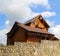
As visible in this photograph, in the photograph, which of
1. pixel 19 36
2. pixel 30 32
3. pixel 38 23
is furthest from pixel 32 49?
pixel 38 23

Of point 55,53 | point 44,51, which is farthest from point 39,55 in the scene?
point 55,53

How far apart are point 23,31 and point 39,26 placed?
5375 millimetres

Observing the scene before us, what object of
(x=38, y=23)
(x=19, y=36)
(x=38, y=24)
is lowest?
(x=19, y=36)

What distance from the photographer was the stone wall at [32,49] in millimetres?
16622

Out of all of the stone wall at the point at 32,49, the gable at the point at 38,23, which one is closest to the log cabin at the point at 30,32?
the gable at the point at 38,23

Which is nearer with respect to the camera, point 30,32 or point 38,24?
point 30,32

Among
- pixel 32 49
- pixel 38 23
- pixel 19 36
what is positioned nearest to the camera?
pixel 32 49

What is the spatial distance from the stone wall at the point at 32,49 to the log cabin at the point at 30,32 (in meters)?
5.29

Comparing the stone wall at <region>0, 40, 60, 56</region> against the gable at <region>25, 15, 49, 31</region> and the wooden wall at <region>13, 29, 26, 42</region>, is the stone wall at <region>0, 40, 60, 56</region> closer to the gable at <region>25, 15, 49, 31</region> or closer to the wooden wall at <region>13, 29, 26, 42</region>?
the wooden wall at <region>13, 29, 26, 42</region>

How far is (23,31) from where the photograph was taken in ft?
91.4

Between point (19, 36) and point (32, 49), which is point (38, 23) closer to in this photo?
point (19, 36)

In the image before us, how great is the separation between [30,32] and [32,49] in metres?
8.03

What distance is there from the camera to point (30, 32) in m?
26.9

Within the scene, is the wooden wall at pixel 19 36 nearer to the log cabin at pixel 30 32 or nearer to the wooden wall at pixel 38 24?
the log cabin at pixel 30 32
